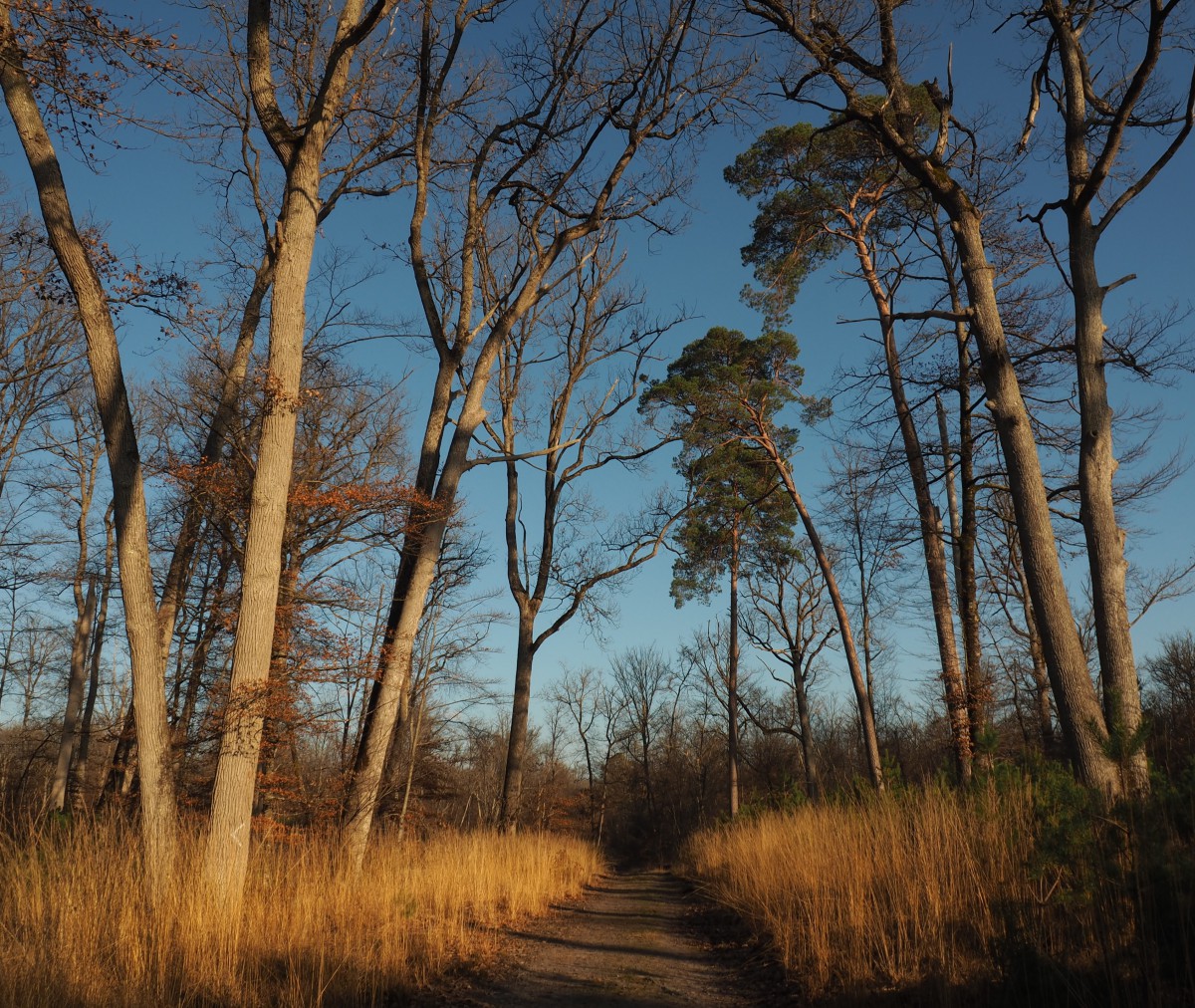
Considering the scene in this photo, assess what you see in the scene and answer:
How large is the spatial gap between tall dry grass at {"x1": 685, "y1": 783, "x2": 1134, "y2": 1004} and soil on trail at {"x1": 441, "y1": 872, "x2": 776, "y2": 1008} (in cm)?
62

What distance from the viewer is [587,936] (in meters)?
8.00

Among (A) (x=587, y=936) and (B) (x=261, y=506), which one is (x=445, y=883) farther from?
(B) (x=261, y=506)

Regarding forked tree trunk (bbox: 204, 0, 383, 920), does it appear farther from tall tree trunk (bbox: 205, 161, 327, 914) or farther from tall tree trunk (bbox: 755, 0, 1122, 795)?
tall tree trunk (bbox: 755, 0, 1122, 795)

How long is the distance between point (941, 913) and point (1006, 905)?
2.18 ft

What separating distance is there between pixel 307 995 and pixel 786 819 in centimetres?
800

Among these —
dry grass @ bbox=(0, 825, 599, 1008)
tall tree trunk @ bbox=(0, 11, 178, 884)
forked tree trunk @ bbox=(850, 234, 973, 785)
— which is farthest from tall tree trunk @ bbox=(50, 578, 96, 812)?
forked tree trunk @ bbox=(850, 234, 973, 785)

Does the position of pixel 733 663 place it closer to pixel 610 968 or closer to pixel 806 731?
pixel 806 731

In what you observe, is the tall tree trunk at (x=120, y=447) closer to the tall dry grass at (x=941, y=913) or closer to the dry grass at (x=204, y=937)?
the dry grass at (x=204, y=937)

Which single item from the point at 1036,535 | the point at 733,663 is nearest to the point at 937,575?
the point at 1036,535

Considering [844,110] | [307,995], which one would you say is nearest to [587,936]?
[307,995]

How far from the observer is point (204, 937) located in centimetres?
439

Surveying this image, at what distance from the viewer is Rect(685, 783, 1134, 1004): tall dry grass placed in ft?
10.7

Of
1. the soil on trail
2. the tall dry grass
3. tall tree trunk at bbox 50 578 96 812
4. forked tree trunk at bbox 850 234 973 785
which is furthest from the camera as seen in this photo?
tall tree trunk at bbox 50 578 96 812

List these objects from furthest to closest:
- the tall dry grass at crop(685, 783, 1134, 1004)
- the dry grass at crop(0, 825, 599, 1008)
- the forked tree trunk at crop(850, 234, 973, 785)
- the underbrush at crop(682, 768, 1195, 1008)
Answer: the forked tree trunk at crop(850, 234, 973, 785) → the dry grass at crop(0, 825, 599, 1008) → the tall dry grass at crop(685, 783, 1134, 1004) → the underbrush at crop(682, 768, 1195, 1008)
